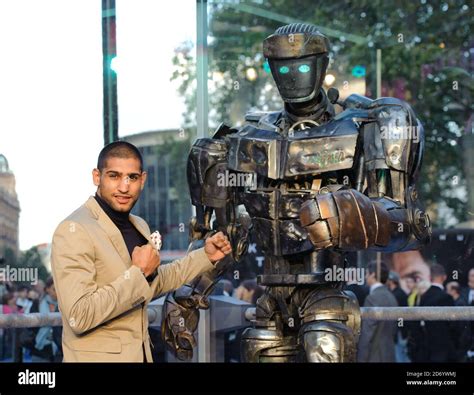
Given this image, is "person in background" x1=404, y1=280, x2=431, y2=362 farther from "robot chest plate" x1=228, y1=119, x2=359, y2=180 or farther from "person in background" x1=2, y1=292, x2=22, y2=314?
"robot chest plate" x1=228, y1=119, x2=359, y2=180

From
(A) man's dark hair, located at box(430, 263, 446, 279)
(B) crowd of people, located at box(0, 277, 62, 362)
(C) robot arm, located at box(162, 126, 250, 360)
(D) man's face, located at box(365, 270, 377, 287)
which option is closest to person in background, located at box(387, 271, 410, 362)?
(D) man's face, located at box(365, 270, 377, 287)

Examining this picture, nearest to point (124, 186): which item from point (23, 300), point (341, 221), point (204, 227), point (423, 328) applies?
point (341, 221)

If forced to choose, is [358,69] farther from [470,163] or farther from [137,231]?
[137,231]

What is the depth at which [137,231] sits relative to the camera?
15.2 ft

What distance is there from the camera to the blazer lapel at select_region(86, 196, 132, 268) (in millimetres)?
4465

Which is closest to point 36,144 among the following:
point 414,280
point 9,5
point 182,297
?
point 9,5

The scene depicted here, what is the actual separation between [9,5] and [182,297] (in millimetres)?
3112

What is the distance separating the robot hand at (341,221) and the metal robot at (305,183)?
0.33m

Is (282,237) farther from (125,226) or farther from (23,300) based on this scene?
(23,300)

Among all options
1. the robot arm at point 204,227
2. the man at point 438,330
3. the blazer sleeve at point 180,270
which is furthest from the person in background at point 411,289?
the blazer sleeve at point 180,270

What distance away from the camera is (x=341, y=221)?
477 cm

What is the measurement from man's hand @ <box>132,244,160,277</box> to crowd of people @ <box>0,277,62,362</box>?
3903 mm

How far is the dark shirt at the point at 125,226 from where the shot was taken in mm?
4535

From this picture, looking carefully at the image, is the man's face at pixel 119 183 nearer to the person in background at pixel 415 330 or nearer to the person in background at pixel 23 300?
the person in background at pixel 23 300
